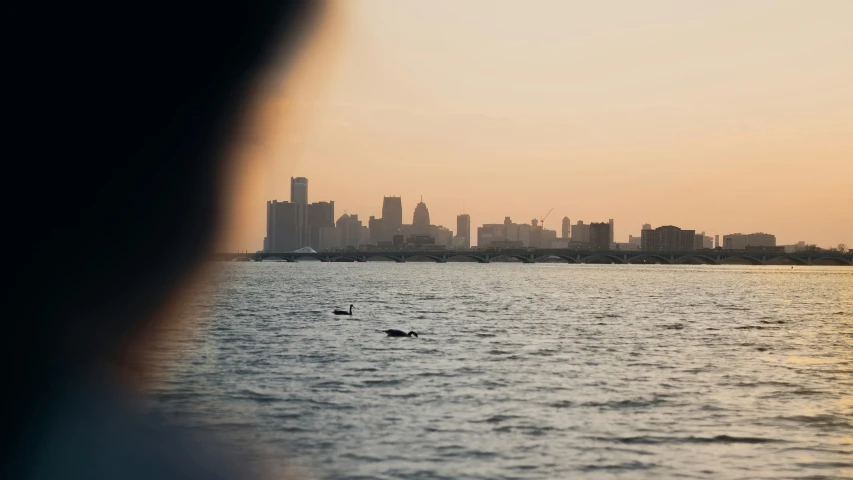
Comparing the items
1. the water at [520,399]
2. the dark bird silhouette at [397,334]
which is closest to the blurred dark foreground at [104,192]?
the water at [520,399]

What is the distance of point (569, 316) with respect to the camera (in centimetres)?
6656

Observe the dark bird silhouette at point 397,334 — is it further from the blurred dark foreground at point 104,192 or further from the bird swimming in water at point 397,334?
the blurred dark foreground at point 104,192

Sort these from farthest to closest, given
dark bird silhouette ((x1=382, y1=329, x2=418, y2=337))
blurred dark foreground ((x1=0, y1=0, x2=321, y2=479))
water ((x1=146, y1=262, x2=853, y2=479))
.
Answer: dark bird silhouette ((x1=382, y1=329, x2=418, y2=337))
blurred dark foreground ((x1=0, y1=0, x2=321, y2=479))
water ((x1=146, y1=262, x2=853, y2=479))

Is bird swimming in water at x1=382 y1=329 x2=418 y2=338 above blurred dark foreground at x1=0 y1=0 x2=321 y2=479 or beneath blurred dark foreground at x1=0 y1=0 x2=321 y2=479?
beneath

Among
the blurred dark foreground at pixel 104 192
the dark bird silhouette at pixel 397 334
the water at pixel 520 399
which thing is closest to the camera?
the water at pixel 520 399

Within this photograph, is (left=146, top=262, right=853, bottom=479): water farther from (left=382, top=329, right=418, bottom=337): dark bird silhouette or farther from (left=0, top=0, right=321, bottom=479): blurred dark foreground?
(left=0, top=0, right=321, bottom=479): blurred dark foreground

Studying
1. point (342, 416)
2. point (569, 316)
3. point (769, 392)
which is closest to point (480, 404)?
point (342, 416)

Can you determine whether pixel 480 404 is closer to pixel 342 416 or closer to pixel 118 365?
pixel 342 416

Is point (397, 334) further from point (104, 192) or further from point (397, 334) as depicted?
point (104, 192)

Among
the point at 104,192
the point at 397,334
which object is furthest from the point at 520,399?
the point at 397,334

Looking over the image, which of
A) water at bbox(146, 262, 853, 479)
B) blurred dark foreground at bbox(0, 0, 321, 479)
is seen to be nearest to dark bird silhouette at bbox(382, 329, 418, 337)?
water at bbox(146, 262, 853, 479)

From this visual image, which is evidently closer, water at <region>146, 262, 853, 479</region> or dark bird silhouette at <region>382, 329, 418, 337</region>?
water at <region>146, 262, 853, 479</region>

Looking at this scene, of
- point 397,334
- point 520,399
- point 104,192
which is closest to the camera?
point 104,192

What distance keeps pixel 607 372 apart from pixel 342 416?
42.6 feet
